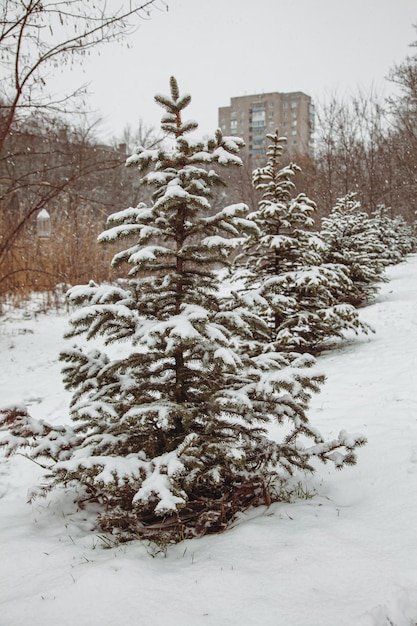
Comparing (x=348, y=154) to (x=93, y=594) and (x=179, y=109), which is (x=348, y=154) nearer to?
(x=179, y=109)

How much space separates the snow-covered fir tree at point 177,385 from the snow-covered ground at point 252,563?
0.79 ft

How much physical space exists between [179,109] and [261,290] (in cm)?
140

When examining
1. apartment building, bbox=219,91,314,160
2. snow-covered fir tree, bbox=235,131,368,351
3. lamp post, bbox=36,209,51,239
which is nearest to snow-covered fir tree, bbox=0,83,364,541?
snow-covered fir tree, bbox=235,131,368,351

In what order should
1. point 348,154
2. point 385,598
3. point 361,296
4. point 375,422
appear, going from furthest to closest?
point 348,154
point 361,296
point 375,422
point 385,598

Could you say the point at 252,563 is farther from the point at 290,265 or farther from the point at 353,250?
the point at 353,250

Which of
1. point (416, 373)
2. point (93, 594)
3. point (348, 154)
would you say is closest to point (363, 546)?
point (93, 594)

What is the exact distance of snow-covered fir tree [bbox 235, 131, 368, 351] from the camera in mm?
6883

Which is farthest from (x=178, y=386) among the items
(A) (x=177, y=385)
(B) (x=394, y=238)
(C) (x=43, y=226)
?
(B) (x=394, y=238)

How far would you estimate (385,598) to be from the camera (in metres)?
2.04

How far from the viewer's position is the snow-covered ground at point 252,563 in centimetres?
202

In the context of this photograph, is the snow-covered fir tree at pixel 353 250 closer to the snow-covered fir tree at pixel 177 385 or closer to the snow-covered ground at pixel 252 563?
the snow-covered ground at pixel 252 563

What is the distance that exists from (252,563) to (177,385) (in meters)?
1.21

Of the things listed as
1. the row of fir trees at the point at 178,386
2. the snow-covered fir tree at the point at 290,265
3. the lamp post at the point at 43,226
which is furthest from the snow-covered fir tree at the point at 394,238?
the row of fir trees at the point at 178,386

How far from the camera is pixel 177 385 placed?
315cm
